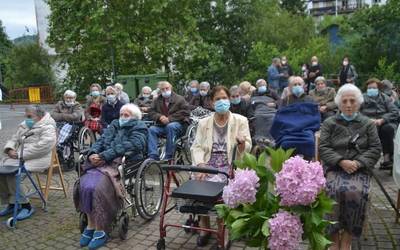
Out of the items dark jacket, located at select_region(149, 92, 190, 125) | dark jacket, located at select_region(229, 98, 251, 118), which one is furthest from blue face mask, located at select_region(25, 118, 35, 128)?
dark jacket, located at select_region(229, 98, 251, 118)

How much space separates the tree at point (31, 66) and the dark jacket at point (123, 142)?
86.5 ft

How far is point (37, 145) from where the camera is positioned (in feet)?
17.9

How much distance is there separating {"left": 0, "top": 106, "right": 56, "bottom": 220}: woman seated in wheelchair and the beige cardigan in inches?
82.2

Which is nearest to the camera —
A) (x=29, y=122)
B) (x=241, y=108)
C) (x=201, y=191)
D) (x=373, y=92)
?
(x=201, y=191)

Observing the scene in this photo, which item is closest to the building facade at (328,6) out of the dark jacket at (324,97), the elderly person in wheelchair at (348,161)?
the dark jacket at (324,97)

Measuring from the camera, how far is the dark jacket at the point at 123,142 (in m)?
4.88

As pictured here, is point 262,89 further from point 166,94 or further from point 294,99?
point 294,99

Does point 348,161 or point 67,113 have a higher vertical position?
point 67,113

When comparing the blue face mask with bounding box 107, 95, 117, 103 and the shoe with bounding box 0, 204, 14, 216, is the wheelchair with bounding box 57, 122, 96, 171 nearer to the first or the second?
the blue face mask with bounding box 107, 95, 117, 103

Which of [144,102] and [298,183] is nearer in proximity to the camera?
[298,183]

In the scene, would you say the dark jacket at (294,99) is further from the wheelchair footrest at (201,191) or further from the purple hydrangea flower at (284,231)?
the purple hydrangea flower at (284,231)

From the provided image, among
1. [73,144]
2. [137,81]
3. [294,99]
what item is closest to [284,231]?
[294,99]

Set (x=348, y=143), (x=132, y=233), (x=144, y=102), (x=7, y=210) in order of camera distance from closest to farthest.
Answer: (x=348, y=143) < (x=132, y=233) < (x=7, y=210) < (x=144, y=102)

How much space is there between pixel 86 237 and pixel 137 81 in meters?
10.6
